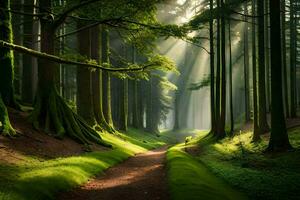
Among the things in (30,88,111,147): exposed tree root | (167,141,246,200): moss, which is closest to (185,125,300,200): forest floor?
(167,141,246,200): moss

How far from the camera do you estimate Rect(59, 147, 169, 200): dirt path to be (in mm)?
10562

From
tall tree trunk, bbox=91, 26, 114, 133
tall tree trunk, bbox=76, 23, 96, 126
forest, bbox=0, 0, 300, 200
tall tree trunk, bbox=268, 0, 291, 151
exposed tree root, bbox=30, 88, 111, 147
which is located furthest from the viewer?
tall tree trunk, bbox=91, 26, 114, 133

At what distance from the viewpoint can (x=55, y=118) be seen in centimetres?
1827

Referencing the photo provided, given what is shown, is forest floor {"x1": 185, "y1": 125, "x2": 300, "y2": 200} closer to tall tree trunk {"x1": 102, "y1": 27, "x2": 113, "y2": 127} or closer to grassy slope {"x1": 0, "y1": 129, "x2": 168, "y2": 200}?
grassy slope {"x1": 0, "y1": 129, "x2": 168, "y2": 200}

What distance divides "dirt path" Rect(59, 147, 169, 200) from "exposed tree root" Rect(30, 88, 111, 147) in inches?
152

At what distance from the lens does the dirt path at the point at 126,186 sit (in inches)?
416

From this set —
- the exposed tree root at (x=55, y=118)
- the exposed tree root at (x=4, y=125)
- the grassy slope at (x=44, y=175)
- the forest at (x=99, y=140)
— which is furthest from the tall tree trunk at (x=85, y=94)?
the exposed tree root at (x=4, y=125)

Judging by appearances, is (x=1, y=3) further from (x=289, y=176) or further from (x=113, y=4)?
(x=289, y=176)

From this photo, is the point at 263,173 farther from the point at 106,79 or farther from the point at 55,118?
the point at 106,79

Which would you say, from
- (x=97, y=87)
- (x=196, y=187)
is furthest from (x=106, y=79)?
(x=196, y=187)

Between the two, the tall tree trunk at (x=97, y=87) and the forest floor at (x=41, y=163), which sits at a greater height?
the tall tree trunk at (x=97, y=87)

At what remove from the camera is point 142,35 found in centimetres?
2223

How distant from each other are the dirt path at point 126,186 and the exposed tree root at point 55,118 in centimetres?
386

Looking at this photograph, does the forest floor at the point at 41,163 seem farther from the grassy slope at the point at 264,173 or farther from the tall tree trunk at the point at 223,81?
the tall tree trunk at the point at 223,81
